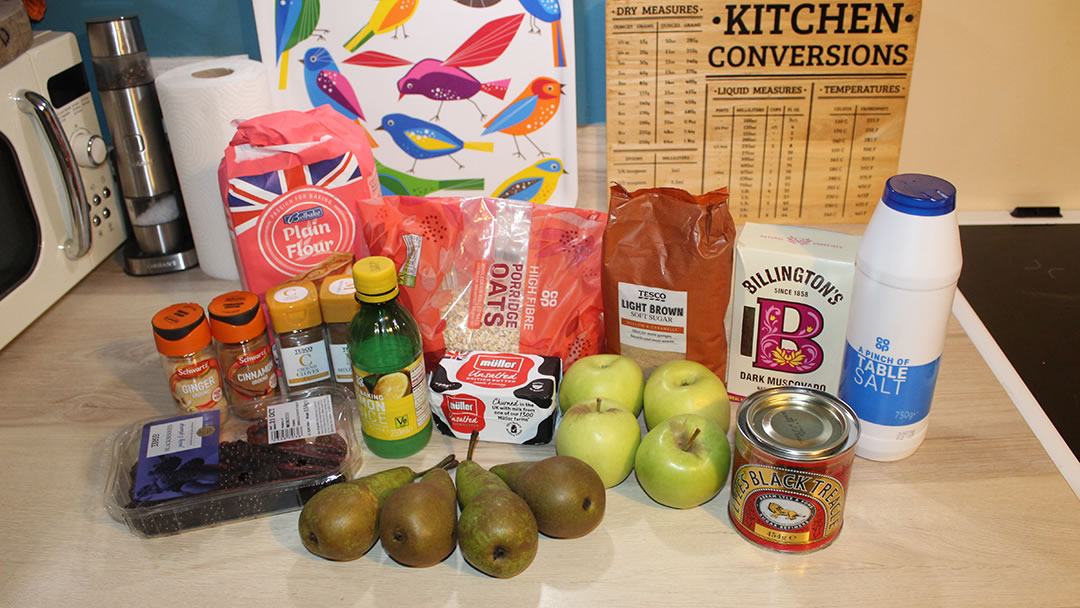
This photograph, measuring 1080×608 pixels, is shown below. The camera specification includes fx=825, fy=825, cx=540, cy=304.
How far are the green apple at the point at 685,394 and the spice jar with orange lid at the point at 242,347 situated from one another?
469 millimetres

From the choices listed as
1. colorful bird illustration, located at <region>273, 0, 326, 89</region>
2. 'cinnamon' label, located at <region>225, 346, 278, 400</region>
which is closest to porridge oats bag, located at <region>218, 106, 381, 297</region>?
'cinnamon' label, located at <region>225, 346, 278, 400</region>

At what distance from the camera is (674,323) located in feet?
3.31

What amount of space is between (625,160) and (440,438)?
0.56m

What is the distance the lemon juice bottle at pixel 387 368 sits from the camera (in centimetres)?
91

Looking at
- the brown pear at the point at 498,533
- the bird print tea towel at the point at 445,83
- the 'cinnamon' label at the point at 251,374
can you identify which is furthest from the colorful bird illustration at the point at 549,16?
the brown pear at the point at 498,533

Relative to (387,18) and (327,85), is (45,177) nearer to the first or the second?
(327,85)

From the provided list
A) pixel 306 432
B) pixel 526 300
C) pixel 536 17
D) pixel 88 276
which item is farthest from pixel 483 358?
pixel 88 276

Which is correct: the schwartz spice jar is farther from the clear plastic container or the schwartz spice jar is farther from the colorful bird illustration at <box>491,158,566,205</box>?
the colorful bird illustration at <box>491,158,566,205</box>

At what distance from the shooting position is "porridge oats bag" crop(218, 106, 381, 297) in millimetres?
1049

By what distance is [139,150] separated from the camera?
130 centimetres

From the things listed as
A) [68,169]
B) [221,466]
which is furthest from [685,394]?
[68,169]

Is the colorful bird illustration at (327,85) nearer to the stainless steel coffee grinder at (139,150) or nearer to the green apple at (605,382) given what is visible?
the stainless steel coffee grinder at (139,150)

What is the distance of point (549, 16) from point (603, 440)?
2.22 feet

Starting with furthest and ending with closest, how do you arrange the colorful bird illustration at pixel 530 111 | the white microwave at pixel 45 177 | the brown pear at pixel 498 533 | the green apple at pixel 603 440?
the colorful bird illustration at pixel 530 111
the white microwave at pixel 45 177
the green apple at pixel 603 440
the brown pear at pixel 498 533
